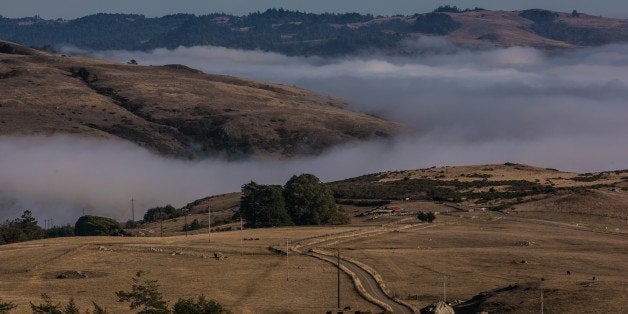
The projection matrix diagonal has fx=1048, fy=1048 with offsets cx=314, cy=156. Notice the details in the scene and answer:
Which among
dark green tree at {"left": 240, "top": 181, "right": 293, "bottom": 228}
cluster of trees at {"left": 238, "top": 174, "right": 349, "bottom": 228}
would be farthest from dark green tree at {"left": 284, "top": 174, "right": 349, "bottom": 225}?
dark green tree at {"left": 240, "top": 181, "right": 293, "bottom": 228}

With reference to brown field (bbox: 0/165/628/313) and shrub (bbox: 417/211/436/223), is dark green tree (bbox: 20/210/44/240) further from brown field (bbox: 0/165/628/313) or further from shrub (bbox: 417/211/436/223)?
shrub (bbox: 417/211/436/223)

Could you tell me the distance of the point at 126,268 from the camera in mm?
122312

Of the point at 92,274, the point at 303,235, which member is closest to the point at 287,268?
the point at 92,274

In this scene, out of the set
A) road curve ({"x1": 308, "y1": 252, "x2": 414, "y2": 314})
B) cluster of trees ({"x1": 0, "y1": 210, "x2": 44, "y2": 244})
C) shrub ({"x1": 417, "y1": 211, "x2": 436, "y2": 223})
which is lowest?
road curve ({"x1": 308, "y1": 252, "x2": 414, "y2": 314})

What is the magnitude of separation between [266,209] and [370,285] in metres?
68.0

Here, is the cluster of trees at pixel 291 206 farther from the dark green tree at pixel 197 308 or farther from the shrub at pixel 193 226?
the dark green tree at pixel 197 308

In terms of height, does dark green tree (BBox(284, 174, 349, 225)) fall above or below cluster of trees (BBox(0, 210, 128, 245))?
above

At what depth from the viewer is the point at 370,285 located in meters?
109

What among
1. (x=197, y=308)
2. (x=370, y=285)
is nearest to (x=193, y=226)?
(x=370, y=285)

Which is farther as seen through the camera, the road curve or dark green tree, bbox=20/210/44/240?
dark green tree, bbox=20/210/44/240

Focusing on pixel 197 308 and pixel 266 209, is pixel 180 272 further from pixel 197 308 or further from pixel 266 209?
pixel 266 209

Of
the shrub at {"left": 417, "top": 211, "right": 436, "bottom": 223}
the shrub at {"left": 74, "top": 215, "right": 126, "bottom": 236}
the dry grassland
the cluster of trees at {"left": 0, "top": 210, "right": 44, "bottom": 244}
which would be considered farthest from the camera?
the shrub at {"left": 74, "top": 215, "right": 126, "bottom": 236}

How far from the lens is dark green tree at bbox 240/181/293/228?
17538 cm

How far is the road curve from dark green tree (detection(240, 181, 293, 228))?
42.8 m
